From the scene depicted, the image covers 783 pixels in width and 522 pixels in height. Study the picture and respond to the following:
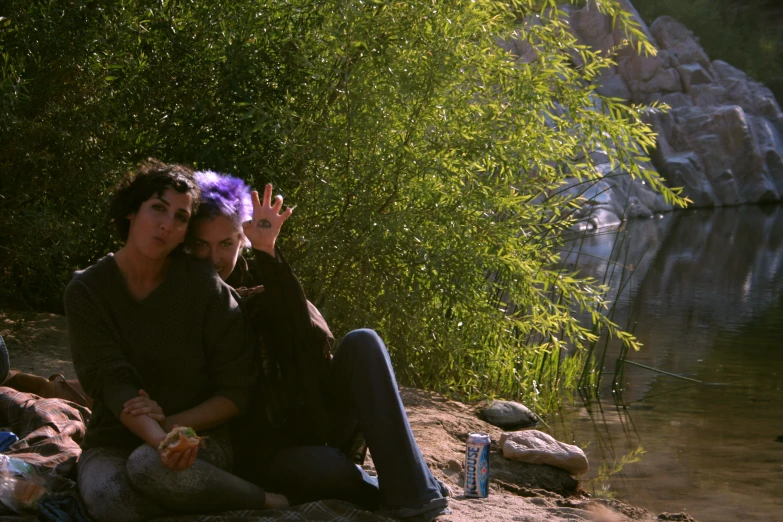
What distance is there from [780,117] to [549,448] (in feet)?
91.4

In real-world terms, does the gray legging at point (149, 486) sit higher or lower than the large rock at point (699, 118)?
lower

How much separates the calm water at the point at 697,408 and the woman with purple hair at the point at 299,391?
1.98 meters

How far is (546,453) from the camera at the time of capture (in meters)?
4.70

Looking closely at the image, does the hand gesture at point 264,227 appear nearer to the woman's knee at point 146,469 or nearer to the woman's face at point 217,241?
the woman's face at point 217,241

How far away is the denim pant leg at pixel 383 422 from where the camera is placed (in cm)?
277

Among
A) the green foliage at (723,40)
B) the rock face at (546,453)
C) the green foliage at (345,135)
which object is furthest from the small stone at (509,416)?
the green foliage at (723,40)

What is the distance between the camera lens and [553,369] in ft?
21.0

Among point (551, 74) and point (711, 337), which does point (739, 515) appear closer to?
point (551, 74)

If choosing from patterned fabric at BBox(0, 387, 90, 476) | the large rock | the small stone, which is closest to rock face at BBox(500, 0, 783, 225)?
the large rock

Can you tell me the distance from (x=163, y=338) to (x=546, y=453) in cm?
250

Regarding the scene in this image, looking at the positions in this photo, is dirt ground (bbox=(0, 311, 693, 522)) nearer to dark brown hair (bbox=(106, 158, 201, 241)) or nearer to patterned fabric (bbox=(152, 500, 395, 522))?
patterned fabric (bbox=(152, 500, 395, 522))

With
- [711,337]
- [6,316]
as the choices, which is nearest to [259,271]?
[6,316]

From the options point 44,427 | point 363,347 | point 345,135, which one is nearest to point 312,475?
point 363,347

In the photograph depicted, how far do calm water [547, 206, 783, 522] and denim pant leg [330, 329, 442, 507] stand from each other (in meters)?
1.94
